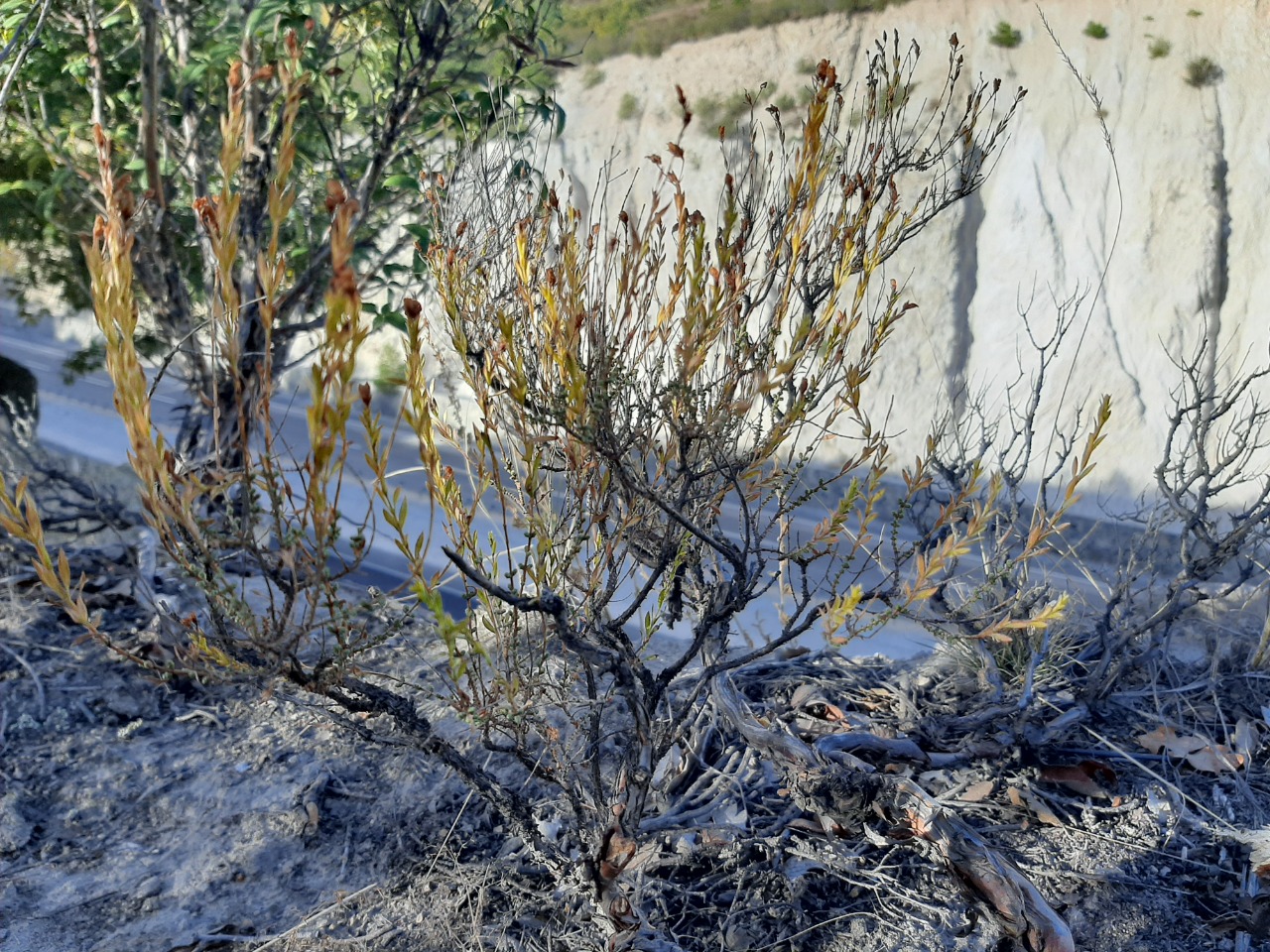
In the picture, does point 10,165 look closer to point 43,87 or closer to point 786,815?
point 43,87

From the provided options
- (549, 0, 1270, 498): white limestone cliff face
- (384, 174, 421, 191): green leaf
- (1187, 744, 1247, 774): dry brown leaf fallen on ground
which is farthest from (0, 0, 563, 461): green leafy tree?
(549, 0, 1270, 498): white limestone cliff face

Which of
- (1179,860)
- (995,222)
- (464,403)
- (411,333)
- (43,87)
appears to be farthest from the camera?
(464,403)

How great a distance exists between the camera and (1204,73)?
1409 centimetres

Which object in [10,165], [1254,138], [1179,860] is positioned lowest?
Result: [1179,860]

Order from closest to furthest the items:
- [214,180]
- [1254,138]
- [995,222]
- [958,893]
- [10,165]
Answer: [958,893]
[214,180]
[10,165]
[1254,138]
[995,222]

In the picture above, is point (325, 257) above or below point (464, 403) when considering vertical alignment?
above

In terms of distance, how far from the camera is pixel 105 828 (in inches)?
140

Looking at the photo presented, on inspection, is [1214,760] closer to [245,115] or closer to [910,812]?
[910,812]

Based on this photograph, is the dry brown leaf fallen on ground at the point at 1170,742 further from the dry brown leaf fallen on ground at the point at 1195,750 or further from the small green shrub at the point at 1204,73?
the small green shrub at the point at 1204,73

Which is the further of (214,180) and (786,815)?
(214,180)

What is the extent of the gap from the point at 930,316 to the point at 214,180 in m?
11.8

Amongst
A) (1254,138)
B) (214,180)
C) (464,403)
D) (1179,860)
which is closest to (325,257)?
(214,180)

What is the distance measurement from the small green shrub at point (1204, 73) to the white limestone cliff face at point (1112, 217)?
0.33 feet

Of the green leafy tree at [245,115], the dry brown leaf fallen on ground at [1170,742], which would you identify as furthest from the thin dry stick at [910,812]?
the green leafy tree at [245,115]
